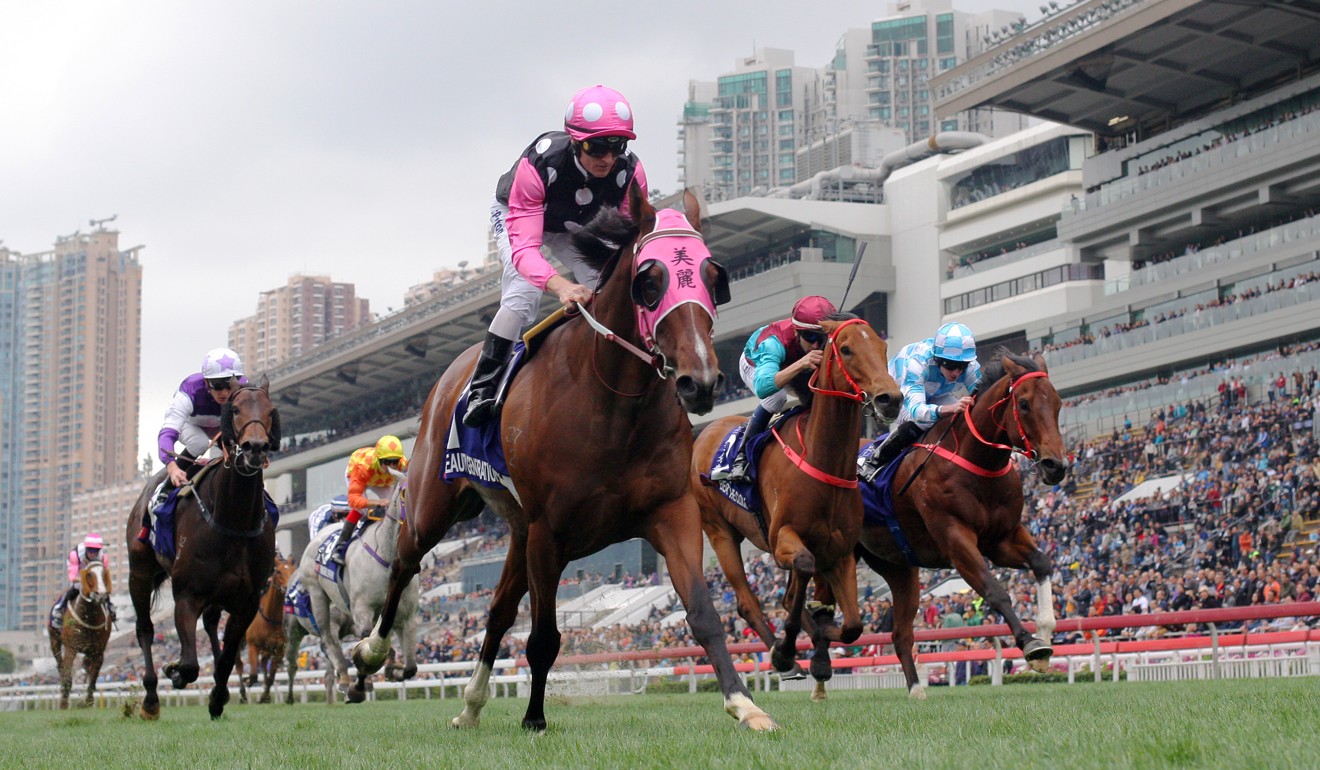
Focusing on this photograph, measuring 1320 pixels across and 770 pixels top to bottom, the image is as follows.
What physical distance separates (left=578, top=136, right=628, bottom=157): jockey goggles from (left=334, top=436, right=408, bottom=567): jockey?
725 centimetres

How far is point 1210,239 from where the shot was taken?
131ft

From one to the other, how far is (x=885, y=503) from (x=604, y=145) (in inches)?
199

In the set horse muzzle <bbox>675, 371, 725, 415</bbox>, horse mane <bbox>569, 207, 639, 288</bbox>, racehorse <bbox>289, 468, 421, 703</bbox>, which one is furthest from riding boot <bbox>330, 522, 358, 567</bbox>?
horse muzzle <bbox>675, 371, 725, 415</bbox>

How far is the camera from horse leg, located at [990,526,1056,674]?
30.3ft

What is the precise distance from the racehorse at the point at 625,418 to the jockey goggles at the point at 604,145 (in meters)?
0.47

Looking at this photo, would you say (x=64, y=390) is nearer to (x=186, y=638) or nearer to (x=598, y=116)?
(x=186, y=638)

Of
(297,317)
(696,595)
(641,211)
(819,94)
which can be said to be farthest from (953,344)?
(297,317)

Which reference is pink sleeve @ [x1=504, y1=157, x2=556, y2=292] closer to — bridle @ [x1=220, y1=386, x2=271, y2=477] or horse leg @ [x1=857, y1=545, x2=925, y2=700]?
bridle @ [x1=220, y1=386, x2=271, y2=477]

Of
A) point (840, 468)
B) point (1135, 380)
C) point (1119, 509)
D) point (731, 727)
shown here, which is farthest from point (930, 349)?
point (1135, 380)

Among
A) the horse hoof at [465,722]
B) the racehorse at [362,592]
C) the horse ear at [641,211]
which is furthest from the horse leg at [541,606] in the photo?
the racehorse at [362,592]

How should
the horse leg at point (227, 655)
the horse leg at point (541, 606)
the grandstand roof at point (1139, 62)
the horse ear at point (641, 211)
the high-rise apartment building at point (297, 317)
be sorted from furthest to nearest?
the high-rise apartment building at point (297, 317) → the grandstand roof at point (1139, 62) → the horse leg at point (227, 655) → the horse leg at point (541, 606) → the horse ear at point (641, 211)

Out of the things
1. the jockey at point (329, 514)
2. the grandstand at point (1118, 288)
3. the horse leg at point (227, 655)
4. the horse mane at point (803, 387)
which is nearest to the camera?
the horse leg at point (227, 655)

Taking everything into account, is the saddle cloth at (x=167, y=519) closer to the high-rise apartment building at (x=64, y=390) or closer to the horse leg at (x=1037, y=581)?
the horse leg at (x=1037, y=581)

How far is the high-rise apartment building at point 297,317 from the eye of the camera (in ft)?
570
